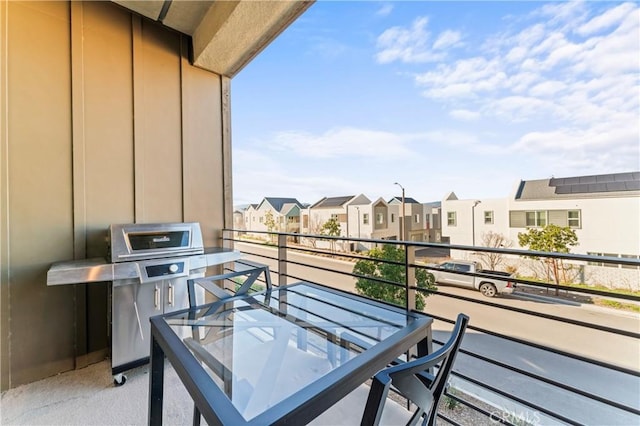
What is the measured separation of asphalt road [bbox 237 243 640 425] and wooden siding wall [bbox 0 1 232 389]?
55.7 inches

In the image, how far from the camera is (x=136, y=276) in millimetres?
1816

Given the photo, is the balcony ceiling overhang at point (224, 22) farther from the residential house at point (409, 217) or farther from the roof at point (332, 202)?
the residential house at point (409, 217)

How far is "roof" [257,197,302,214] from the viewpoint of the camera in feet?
25.9

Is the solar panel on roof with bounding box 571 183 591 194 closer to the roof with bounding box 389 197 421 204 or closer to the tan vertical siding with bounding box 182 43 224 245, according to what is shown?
the roof with bounding box 389 197 421 204

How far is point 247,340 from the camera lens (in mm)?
1249

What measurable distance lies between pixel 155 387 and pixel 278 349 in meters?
0.49

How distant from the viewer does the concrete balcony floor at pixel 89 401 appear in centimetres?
153

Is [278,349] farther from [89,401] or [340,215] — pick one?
[340,215]

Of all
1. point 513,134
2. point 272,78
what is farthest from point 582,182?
point 272,78

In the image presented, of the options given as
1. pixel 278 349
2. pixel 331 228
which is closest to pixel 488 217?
pixel 331 228

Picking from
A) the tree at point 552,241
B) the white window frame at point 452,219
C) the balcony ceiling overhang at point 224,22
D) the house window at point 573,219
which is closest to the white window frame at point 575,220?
the house window at point 573,219

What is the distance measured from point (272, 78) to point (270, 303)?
7.05m

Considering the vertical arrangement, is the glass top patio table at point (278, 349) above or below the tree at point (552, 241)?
above

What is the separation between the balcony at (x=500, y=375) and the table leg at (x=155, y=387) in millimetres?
518
